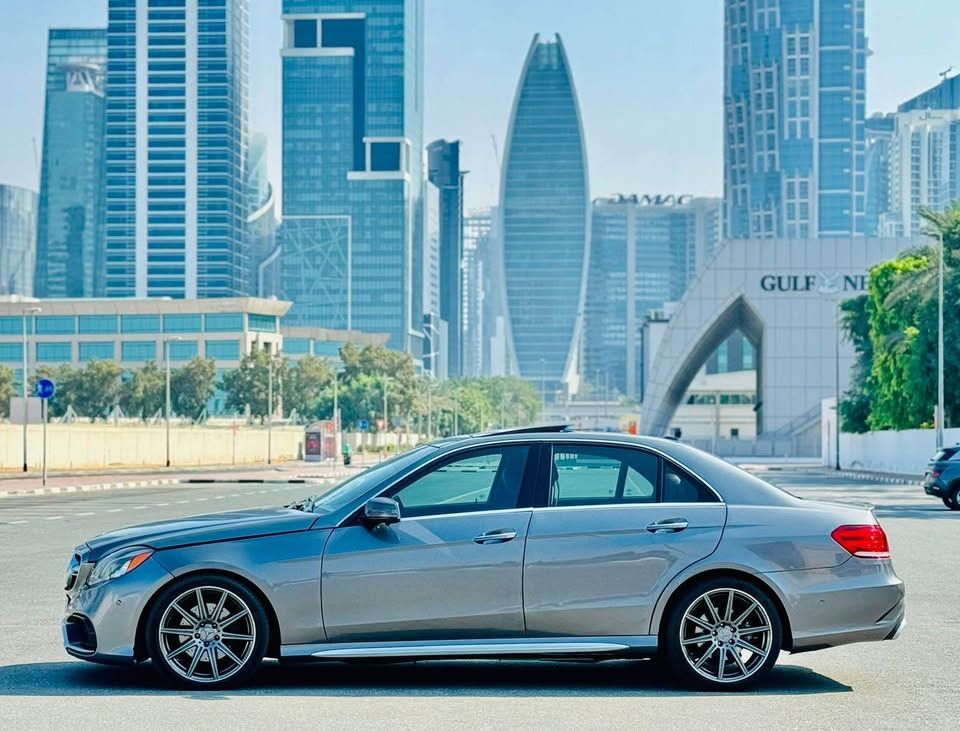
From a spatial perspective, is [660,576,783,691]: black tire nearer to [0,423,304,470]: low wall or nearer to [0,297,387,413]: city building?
[0,423,304,470]: low wall

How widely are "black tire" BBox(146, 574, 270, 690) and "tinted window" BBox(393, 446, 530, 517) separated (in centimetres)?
107

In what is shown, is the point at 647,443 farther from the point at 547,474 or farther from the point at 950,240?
the point at 950,240

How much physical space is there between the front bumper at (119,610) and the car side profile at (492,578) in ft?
0.04

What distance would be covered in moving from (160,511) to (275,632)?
2147cm

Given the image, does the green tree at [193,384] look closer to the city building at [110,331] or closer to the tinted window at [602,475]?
the city building at [110,331]

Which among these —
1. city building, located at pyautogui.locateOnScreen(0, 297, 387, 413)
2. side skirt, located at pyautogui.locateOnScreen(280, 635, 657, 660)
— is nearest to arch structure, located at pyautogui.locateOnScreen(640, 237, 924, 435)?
city building, located at pyautogui.locateOnScreen(0, 297, 387, 413)

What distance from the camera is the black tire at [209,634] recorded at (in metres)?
8.78

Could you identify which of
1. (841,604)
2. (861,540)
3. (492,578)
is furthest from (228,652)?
(861,540)

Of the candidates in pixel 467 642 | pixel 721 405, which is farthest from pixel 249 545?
pixel 721 405

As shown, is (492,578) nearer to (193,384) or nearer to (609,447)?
(609,447)

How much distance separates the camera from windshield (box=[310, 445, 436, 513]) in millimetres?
9125

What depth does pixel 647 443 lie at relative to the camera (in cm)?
934

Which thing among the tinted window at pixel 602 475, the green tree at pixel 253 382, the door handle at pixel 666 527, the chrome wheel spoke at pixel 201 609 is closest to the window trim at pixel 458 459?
the tinted window at pixel 602 475

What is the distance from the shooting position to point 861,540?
30.2ft
